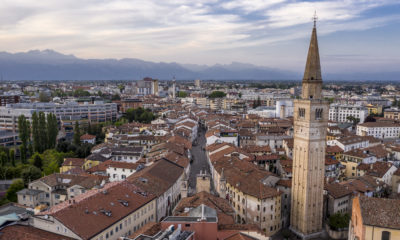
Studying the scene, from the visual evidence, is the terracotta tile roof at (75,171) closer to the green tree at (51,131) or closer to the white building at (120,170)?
the white building at (120,170)

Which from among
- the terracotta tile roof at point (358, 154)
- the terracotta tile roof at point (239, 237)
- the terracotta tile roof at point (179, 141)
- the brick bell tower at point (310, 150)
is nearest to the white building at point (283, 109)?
the terracotta tile roof at point (358, 154)

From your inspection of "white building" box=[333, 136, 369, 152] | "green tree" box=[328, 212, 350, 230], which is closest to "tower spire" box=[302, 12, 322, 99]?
"green tree" box=[328, 212, 350, 230]

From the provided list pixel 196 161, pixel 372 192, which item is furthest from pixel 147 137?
pixel 372 192

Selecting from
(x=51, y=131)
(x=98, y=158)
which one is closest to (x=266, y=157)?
(x=98, y=158)

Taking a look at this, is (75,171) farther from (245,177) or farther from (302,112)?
(302,112)

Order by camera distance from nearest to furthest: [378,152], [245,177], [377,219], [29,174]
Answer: [377,219] < [245,177] < [29,174] < [378,152]

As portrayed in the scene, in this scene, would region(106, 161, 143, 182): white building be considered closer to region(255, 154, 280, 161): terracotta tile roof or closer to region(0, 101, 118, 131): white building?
region(255, 154, 280, 161): terracotta tile roof
